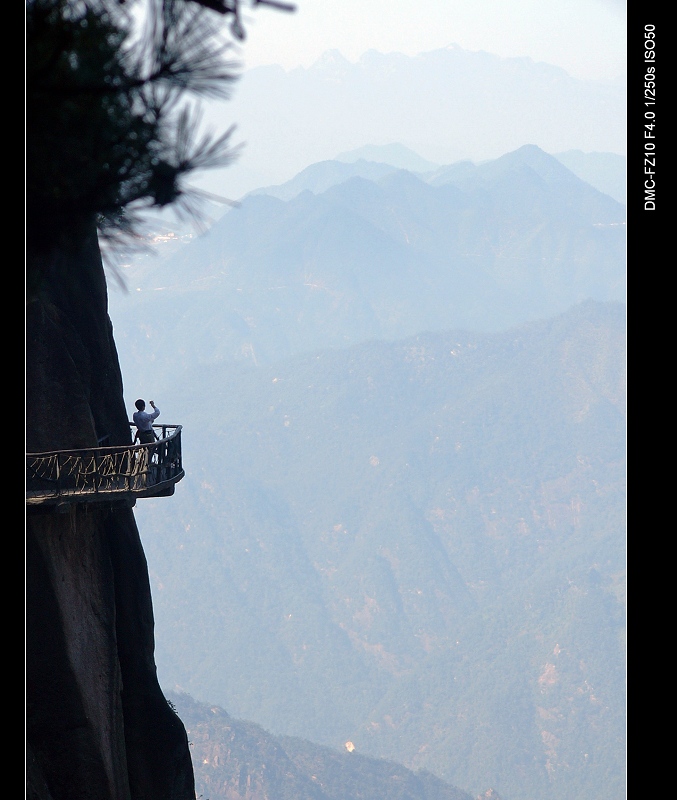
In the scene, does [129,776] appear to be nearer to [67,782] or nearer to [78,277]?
[67,782]

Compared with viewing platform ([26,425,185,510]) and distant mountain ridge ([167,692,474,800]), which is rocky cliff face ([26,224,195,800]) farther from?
distant mountain ridge ([167,692,474,800])

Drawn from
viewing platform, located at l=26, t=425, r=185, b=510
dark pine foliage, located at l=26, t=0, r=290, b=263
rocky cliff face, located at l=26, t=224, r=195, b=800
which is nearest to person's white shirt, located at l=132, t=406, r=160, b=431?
viewing platform, located at l=26, t=425, r=185, b=510

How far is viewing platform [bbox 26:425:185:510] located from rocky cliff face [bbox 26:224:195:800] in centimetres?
29

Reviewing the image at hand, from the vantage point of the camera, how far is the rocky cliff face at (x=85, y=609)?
50.2ft

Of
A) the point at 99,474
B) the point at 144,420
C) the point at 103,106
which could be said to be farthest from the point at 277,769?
the point at 103,106

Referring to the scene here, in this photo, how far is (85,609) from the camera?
16969 millimetres

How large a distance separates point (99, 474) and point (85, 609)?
2529 millimetres

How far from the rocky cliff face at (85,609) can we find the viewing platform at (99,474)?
29 centimetres

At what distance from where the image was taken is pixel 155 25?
8133 millimetres

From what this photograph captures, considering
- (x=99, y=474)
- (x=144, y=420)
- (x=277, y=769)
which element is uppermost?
(x=144, y=420)

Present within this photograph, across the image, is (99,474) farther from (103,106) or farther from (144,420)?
(103,106)

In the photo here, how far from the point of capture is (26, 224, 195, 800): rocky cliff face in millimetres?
15297
